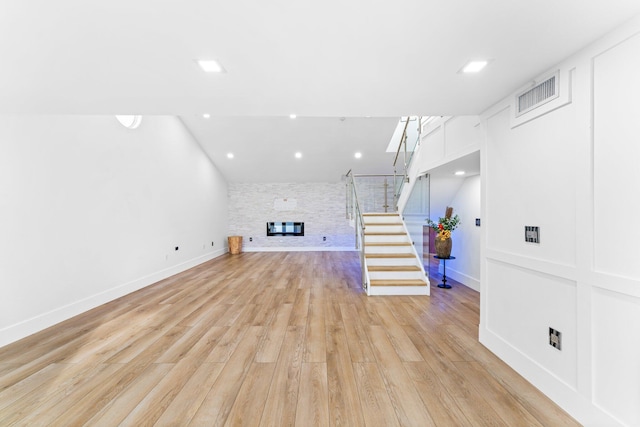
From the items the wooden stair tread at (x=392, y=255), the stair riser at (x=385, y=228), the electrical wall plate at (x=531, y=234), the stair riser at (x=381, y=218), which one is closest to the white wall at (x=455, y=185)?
the stair riser at (x=381, y=218)

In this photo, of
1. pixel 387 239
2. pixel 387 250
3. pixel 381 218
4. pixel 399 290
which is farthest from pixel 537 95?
pixel 381 218

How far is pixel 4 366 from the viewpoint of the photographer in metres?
2.27

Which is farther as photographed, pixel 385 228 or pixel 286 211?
pixel 286 211

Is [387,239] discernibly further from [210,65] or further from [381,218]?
[210,65]

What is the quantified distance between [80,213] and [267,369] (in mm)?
3339

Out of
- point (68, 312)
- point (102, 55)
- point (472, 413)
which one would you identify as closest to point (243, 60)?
point (102, 55)

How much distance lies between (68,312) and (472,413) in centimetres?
439

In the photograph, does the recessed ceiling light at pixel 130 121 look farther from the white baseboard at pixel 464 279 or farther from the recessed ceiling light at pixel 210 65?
the white baseboard at pixel 464 279

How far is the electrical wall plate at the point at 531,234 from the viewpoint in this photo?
2041 millimetres

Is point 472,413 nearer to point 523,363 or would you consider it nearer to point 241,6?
point 523,363

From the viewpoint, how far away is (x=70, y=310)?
3344 mm

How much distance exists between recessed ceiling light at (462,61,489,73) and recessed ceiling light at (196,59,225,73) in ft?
5.56

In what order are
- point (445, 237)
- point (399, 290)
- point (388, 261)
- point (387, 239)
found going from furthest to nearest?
point (387, 239) → point (388, 261) → point (445, 237) → point (399, 290)

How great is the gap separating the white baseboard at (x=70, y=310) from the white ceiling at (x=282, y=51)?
85.5 inches
